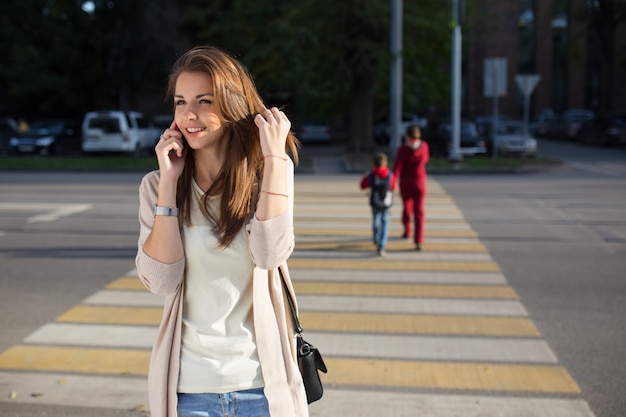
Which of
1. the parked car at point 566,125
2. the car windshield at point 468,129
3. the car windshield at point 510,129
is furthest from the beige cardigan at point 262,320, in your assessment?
the parked car at point 566,125

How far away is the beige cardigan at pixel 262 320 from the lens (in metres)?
2.15

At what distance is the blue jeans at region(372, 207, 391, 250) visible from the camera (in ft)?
30.0

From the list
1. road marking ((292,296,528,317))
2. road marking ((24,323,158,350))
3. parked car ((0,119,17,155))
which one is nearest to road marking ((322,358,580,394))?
road marking ((292,296,528,317))

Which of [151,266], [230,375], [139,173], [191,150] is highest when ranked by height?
[191,150]

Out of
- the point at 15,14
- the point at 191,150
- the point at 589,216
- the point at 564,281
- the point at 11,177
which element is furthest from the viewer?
the point at 15,14

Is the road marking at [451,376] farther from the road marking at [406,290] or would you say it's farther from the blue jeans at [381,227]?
the blue jeans at [381,227]

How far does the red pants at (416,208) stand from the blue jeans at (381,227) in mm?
470

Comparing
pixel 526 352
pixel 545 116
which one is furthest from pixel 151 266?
pixel 545 116

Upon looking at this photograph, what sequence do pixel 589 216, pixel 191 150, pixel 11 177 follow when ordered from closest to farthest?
pixel 191 150 < pixel 589 216 < pixel 11 177

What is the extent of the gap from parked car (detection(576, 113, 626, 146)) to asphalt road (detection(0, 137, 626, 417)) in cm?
1644

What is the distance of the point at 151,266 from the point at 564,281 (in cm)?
652

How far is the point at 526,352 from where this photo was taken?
5531mm

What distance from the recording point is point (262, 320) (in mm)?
2195

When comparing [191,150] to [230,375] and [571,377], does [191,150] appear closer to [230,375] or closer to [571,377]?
[230,375]
